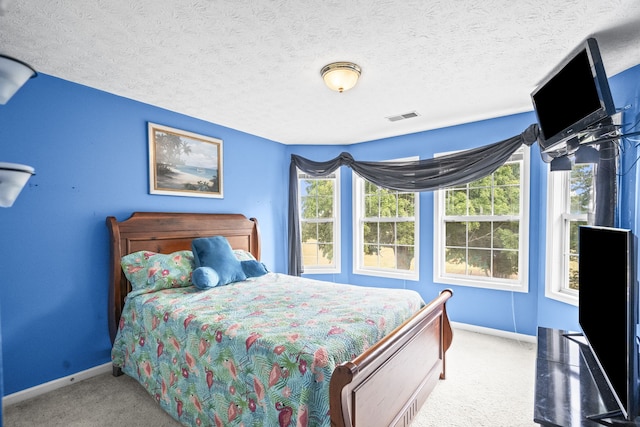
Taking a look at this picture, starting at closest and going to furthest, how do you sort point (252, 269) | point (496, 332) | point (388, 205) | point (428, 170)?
point (252, 269) → point (496, 332) → point (428, 170) → point (388, 205)

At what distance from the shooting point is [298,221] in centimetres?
448

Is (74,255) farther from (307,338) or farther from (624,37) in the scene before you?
(624,37)

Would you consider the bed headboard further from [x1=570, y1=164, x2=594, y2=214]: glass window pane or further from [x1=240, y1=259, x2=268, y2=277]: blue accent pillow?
[x1=570, y1=164, x2=594, y2=214]: glass window pane

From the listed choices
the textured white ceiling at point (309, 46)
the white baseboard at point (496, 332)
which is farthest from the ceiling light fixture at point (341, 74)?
the white baseboard at point (496, 332)

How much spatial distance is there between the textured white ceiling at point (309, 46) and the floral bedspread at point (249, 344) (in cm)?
173

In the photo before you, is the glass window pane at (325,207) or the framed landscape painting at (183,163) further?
the glass window pane at (325,207)

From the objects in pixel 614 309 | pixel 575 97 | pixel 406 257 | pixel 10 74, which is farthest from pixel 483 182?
pixel 10 74

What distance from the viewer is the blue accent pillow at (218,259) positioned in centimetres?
292

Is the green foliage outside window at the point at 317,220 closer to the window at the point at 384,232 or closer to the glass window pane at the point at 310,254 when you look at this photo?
the glass window pane at the point at 310,254

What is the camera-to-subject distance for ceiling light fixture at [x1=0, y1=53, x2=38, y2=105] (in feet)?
3.95

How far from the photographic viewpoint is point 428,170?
3766 mm

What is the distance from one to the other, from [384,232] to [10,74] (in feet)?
12.6

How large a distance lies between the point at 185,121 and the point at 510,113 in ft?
11.3

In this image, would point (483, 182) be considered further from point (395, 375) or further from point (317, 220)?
point (395, 375)
